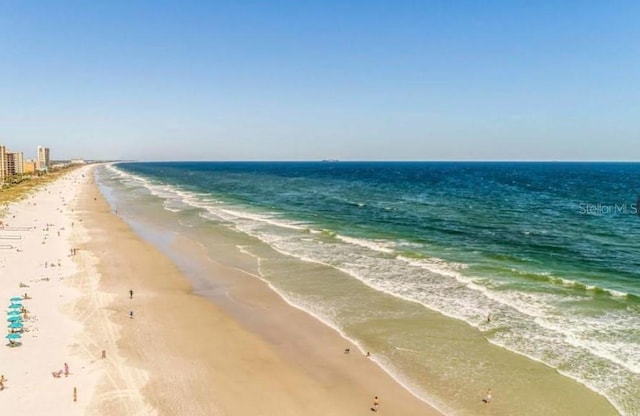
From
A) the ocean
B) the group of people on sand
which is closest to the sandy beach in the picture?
the group of people on sand

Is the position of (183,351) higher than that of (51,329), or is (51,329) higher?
(51,329)

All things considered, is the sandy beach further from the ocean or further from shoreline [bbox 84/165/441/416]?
the ocean

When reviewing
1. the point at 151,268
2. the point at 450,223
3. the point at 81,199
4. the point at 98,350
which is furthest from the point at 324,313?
the point at 81,199

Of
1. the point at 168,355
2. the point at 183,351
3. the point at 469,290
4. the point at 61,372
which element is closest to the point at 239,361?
the point at 183,351

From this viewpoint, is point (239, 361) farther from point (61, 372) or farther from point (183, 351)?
point (61, 372)

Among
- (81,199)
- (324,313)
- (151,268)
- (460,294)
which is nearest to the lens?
(324,313)

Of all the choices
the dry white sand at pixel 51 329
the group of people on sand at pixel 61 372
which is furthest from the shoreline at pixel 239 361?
the group of people on sand at pixel 61 372

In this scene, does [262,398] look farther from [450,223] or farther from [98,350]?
[450,223]

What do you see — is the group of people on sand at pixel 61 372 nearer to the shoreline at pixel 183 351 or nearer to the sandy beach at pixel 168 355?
the sandy beach at pixel 168 355
